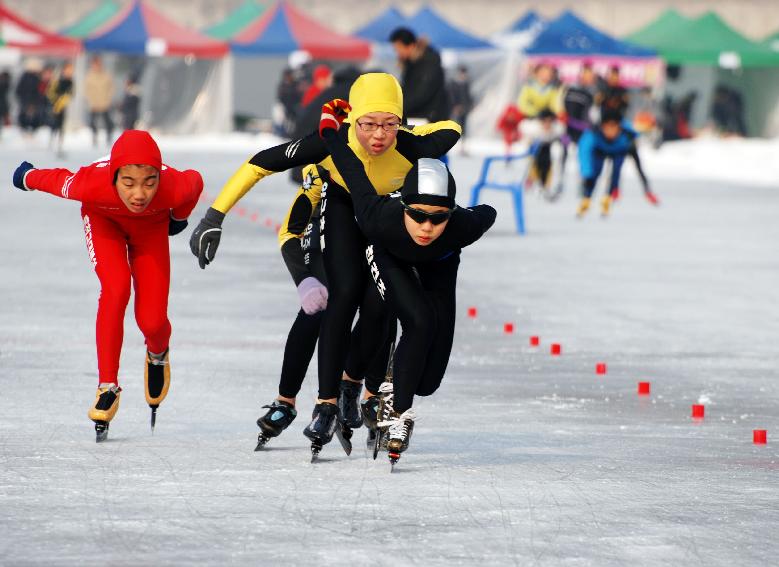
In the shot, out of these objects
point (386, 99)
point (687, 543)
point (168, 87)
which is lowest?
point (687, 543)

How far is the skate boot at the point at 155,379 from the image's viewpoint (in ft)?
22.5

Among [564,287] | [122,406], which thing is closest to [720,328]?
[564,287]

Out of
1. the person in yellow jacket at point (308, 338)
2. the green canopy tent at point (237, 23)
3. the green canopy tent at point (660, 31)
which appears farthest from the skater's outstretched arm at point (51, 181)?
the green canopy tent at point (660, 31)

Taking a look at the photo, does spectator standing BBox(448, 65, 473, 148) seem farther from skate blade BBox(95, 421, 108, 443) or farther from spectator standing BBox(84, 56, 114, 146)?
skate blade BBox(95, 421, 108, 443)

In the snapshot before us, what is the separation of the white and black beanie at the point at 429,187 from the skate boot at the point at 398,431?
740 millimetres

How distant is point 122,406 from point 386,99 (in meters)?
2.13

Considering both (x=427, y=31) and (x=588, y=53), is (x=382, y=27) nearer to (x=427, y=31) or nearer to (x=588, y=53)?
(x=427, y=31)

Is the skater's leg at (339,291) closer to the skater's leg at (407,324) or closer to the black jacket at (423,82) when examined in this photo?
the skater's leg at (407,324)

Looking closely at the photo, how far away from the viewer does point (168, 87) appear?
43.8 meters

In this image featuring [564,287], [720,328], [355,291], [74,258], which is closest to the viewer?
[355,291]

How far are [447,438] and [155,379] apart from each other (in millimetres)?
1188

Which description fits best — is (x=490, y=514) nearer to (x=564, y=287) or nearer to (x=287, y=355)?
(x=287, y=355)

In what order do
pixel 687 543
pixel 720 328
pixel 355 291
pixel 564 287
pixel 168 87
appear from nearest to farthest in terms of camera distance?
pixel 687 543 < pixel 355 291 < pixel 720 328 < pixel 564 287 < pixel 168 87

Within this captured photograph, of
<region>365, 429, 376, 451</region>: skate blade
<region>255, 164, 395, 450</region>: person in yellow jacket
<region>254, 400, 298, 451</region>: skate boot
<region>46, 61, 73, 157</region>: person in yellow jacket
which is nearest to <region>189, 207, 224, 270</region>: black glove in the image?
<region>255, 164, 395, 450</region>: person in yellow jacket
